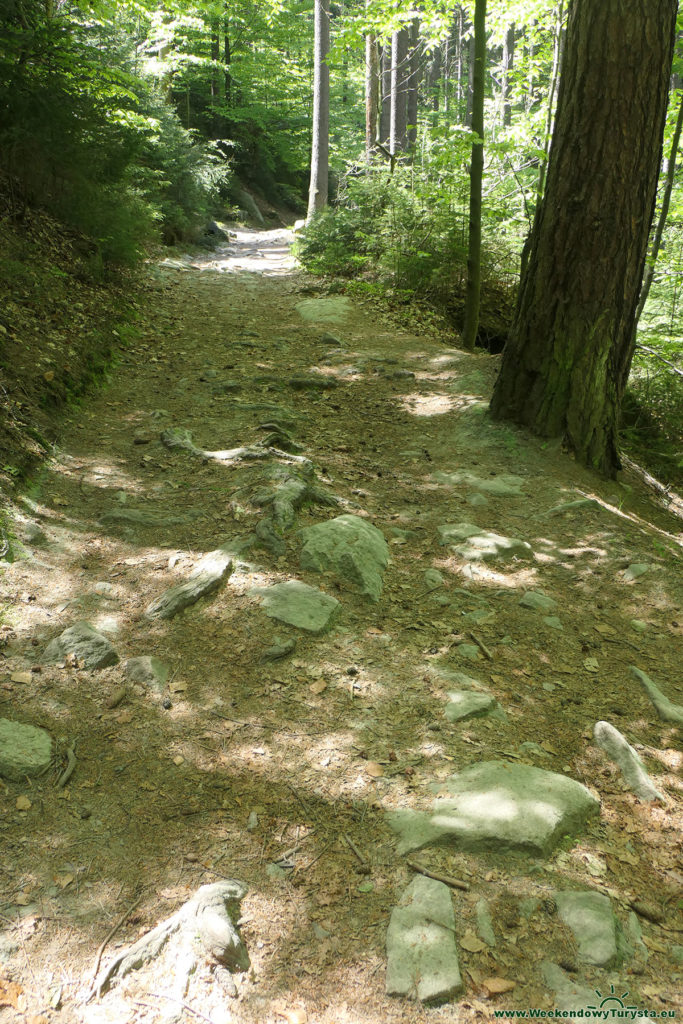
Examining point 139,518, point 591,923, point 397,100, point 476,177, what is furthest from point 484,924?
point 397,100

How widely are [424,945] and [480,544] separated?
8.77 ft

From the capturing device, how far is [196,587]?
346 centimetres

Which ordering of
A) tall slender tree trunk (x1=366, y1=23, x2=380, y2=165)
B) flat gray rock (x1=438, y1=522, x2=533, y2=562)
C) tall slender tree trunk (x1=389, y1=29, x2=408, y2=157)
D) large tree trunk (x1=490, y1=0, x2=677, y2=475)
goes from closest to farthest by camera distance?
flat gray rock (x1=438, y1=522, x2=533, y2=562) < large tree trunk (x1=490, y1=0, x2=677, y2=475) < tall slender tree trunk (x1=366, y1=23, x2=380, y2=165) < tall slender tree trunk (x1=389, y1=29, x2=408, y2=157)

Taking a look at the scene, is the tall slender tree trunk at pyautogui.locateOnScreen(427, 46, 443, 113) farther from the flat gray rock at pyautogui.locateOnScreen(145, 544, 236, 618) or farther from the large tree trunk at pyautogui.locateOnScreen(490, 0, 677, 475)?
the flat gray rock at pyautogui.locateOnScreen(145, 544, 236, 618)

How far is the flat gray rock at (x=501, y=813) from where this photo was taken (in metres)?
2.28

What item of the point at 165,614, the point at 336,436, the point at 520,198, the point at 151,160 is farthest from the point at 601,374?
the point at 151,160

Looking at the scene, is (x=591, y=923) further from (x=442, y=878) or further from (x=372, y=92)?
(x=372, y=92)

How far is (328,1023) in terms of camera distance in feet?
5.86

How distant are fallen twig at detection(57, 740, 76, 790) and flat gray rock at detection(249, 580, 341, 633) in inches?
43.9

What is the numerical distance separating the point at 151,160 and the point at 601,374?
37.6 ft

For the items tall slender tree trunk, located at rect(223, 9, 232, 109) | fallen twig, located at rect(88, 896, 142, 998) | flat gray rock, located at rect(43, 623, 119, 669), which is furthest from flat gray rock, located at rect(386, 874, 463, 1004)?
tall slender tree trunk, located at rect(223, 9, 232, 109)

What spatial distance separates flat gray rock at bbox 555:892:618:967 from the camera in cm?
195

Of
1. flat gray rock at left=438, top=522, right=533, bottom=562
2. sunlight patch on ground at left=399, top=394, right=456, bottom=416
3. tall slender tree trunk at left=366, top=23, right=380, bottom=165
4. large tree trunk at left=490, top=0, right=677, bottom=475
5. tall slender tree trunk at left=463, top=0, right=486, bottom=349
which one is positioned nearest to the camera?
flat gray rock at left=438, top=522, right=533, bottom=562

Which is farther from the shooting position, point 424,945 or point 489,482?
point 489,482
